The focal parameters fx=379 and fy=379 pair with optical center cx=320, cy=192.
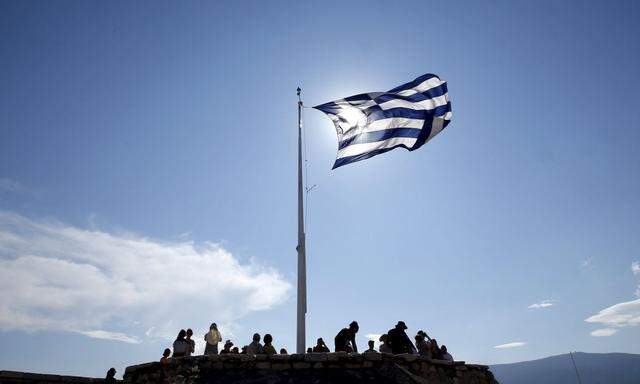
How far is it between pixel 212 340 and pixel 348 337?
3860mm

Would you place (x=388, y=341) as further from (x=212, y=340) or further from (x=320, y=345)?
(x=212, y=340)

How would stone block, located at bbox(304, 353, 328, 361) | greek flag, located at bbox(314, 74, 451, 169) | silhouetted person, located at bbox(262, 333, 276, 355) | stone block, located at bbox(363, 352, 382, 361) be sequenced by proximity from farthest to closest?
greek flag, located at bbox(314, 74, 451, 169), silhouetted person, located at bbox(262, 333, 276, 355), stone block, located at bbox(363, 352, 382, 361), stone block, located at bbox(304, 353, 328, 361)

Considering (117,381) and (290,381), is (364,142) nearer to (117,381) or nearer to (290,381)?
(290,381)

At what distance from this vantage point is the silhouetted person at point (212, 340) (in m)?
10.7

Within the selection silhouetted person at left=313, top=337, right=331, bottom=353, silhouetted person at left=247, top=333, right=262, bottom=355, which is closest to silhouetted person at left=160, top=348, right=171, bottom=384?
silhouetted person at left=247, top=333, right=262, bottom=355

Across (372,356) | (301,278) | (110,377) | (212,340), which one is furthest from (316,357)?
(110,377)

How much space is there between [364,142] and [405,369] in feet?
22.4

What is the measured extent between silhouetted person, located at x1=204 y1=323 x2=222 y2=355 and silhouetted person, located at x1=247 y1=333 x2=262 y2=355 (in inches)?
39.3

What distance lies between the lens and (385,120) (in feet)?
42.3

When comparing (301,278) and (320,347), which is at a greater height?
(301,278)

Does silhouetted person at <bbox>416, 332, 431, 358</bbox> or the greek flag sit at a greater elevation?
the greek flag

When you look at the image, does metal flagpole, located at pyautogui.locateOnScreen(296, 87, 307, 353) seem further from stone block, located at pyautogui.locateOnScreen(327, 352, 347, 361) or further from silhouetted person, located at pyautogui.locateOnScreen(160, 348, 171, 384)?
silhouetted person, located at pyautogui.locateOnScreen(160, 348, 171, 384)

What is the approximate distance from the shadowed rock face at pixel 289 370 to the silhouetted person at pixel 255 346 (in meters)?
1.41

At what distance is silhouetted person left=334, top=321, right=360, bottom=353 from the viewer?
1066cm
